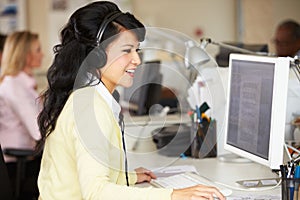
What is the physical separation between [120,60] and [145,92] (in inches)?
73.7

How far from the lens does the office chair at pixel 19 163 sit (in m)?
2.75

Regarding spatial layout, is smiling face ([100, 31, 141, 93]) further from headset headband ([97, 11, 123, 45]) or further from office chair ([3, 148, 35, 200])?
office chair ([3, 148, 35, 200])

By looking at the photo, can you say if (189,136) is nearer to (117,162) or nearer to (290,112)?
(290,112)

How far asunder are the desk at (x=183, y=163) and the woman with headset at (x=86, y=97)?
1.42 ft

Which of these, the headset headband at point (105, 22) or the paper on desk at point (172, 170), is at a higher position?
the headset headband at point (105, 22)

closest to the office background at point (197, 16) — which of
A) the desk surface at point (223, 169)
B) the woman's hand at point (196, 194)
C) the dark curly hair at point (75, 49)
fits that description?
the desk surface at point (223, 169)

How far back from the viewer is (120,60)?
151cm

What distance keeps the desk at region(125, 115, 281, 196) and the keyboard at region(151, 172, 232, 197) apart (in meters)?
0.08

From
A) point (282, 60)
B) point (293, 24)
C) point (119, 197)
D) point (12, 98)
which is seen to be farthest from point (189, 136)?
point (293, 24)

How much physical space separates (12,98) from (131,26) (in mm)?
1730

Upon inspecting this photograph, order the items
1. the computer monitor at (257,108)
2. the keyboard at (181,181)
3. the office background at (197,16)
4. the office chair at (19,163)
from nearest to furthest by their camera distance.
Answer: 1. the computer monitor at (257,108)
2. the keyboard at (181,181)
3. the office chair at (19,163)
4. the office background at (197,16)

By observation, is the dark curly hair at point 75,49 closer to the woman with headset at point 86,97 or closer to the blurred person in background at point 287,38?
the woman with headset at point 86,97

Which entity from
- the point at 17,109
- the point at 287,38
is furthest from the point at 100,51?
the point at 287,38

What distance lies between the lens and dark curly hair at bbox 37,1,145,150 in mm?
1489
